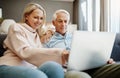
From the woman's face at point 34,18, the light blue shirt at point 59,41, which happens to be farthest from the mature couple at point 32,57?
the light blue shirt at point 59,41

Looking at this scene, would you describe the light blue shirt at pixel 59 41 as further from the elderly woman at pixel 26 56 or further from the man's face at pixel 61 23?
the elderly woman at pixel 26 56

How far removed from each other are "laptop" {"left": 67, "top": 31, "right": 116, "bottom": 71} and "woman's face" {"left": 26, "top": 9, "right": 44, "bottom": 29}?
19.7 inches

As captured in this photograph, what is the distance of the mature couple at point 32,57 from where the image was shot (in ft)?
3.64

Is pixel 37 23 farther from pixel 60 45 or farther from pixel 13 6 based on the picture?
pixel 13 6

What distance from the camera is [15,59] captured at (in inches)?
55.2

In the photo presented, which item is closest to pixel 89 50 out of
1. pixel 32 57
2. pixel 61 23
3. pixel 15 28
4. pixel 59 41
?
pixel 32 57

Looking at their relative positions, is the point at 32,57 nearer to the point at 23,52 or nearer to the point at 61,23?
the point at 23,52

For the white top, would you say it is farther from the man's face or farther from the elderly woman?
the man's face

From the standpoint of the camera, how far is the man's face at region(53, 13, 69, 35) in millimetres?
1998

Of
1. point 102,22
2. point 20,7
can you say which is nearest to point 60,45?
point 102,22

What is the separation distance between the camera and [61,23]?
6.56ft

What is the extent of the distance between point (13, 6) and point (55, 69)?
423cm

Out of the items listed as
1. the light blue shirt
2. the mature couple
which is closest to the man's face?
the light blue shirt

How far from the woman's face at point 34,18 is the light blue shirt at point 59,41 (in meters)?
0.31
